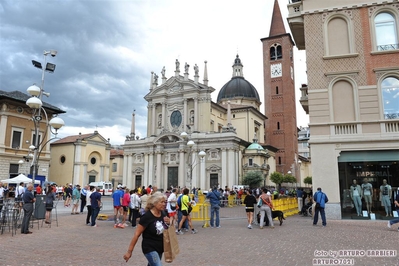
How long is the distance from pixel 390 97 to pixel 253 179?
86.4 ft

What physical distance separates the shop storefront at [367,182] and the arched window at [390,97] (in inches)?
77.7

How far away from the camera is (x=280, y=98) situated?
5762 cm

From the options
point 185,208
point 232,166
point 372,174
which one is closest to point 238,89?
point 232,166

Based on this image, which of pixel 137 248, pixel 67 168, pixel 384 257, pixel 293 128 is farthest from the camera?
pixel 293 128

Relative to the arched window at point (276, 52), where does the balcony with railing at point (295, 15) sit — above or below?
below

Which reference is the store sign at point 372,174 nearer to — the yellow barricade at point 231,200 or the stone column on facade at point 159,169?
the yellow barricade at point 231,200

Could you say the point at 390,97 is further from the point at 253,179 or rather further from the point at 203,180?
the point at 203,180

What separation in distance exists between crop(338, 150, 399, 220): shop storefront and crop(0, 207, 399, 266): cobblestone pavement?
4129 millimetres

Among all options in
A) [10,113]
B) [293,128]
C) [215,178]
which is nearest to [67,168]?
[10,113]

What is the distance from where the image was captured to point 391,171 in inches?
623

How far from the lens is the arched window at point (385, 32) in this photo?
16891 mm

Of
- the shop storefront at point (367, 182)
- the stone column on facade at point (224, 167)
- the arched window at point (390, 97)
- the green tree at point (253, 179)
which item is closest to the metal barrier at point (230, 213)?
the shop storefront at point (367, 182)

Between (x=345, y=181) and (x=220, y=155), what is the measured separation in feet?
90.8

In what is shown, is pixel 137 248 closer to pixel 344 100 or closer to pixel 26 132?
pixel 344 100
